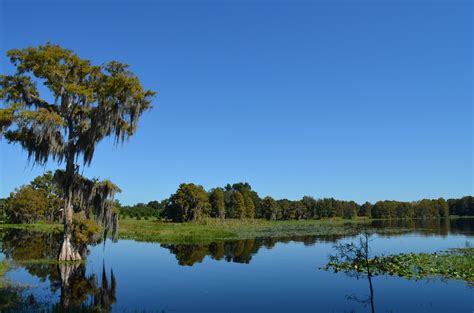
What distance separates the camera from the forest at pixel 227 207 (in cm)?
8006

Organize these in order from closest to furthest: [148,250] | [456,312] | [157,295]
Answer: [456,312] < [157,295] < [148,250]

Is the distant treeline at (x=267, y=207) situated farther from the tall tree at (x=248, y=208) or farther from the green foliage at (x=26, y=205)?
the green foliage at (x=26, y=205)

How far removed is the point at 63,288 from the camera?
19.8 metres

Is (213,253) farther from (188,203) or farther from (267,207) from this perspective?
(267,207)

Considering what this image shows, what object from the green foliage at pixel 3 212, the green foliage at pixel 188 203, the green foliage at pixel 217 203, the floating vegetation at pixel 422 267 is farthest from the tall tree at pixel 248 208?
the floating vegetation at pixel 422 267

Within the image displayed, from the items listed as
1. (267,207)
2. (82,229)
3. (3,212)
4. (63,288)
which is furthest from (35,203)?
(267,207)

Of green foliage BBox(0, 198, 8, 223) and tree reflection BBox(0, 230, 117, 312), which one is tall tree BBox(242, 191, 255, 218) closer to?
green foliage BBox(0, 198, 8, 223)

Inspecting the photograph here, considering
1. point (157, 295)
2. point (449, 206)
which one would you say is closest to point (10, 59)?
point (157, 295)

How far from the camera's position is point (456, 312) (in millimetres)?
16734

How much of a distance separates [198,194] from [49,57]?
227ft

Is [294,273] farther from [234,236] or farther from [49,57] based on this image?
[234,236]

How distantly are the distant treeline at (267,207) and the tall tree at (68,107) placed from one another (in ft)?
215

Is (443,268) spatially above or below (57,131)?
below

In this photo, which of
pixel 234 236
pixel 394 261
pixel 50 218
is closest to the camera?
pixel 394 261
